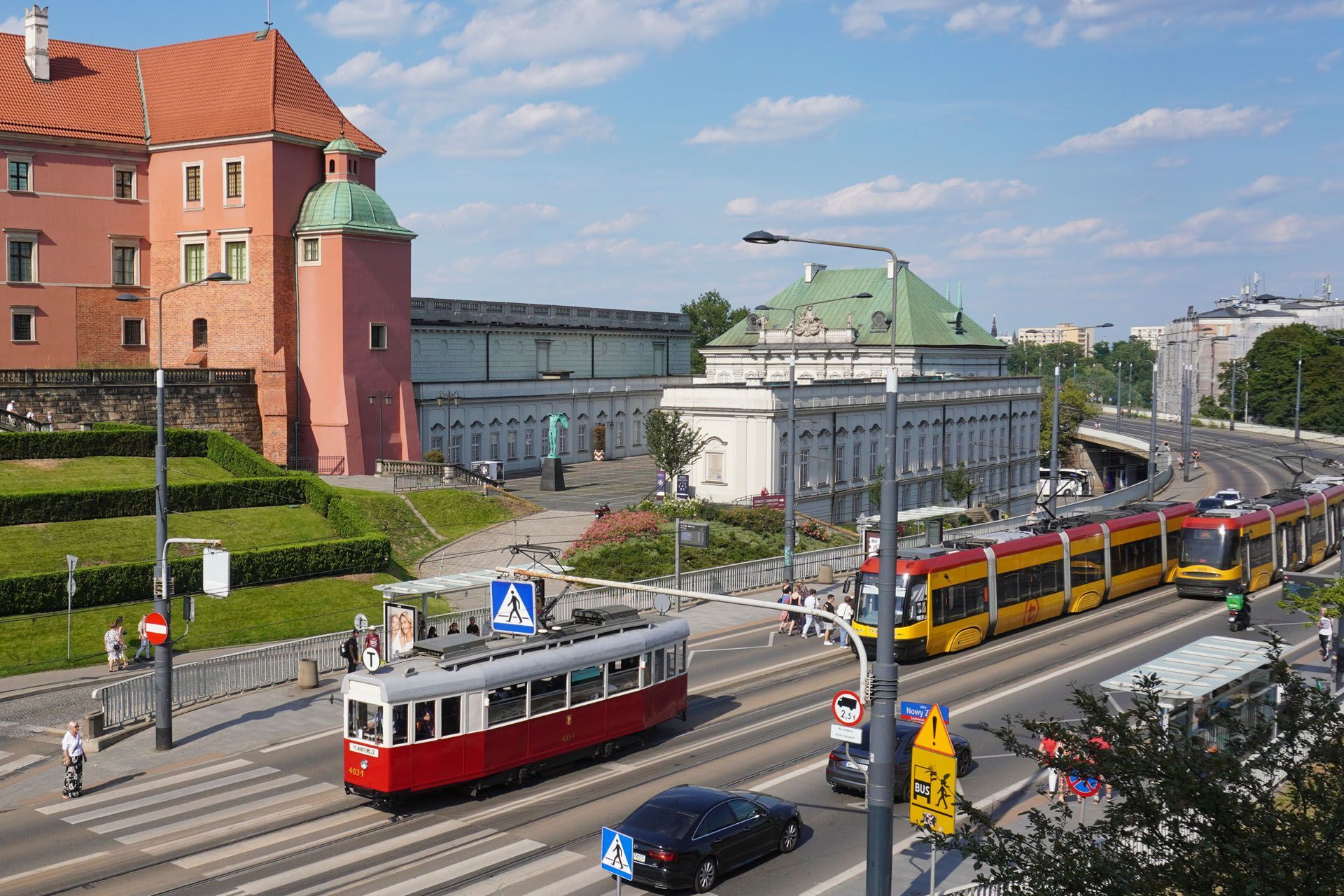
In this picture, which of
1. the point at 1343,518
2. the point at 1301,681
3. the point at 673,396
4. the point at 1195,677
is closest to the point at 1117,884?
the point at 1301,681

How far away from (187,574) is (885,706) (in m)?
30.7

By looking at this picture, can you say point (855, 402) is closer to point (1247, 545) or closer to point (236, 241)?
point (1247, 545)

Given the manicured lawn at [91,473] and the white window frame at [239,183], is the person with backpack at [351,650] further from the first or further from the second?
the white window frame at [239,183]

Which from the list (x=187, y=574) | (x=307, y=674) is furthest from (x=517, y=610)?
(x=187, y=574)

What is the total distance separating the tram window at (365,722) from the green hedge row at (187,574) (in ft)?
57.1

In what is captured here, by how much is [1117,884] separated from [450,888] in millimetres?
11278

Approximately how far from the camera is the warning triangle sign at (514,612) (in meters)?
27.4

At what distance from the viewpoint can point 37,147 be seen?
210ft

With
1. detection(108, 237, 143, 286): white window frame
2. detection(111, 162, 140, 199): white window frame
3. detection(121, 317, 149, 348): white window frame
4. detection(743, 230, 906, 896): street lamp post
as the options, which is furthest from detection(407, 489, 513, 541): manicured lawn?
detection(743, 230, 906, 896): street lamp post

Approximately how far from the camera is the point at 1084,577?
4100 centimetres

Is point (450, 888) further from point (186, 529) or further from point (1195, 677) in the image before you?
point (186, 529)

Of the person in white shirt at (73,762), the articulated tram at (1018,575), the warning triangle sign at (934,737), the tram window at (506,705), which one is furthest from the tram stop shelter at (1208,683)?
the person in white shirt at (73,762)

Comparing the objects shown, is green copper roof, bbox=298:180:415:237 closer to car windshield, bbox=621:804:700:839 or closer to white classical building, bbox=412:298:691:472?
white classical building, bbox=412:298:691:472

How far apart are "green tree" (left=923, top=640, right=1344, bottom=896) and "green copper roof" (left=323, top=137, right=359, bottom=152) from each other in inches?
2301
